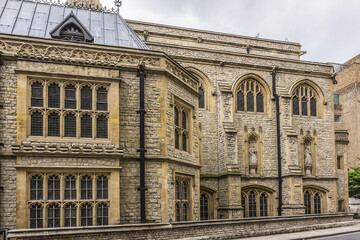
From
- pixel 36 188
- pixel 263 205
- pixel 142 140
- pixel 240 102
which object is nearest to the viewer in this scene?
pixel 36 188

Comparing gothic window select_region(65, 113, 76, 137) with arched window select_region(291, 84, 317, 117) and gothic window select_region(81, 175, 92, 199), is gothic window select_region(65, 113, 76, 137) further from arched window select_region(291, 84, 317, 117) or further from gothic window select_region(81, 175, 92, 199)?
arched window select_region(291, 84, 317, 117)

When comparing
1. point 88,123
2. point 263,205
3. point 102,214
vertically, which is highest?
point 88,123

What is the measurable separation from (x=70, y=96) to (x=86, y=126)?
1.22m

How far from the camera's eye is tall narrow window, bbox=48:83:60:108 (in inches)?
569

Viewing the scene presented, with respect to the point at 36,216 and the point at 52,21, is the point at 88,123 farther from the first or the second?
the point at 52,21

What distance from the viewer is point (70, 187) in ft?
46.2

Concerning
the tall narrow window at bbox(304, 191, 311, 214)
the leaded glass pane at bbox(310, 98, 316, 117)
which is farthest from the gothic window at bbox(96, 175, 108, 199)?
the leaded glass pane at bbox(310, 98, 316, 117)

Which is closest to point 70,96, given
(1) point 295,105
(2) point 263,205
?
(2) point 263,205

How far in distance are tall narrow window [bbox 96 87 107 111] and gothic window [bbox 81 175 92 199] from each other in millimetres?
2567

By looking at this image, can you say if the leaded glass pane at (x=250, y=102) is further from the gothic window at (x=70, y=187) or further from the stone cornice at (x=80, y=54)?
the gothic window at (x=70, y=187)

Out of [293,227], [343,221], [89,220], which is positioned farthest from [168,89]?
[343,221]

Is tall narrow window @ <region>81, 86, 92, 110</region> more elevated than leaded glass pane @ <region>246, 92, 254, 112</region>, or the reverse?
leaded glass pane @ <region>246, 92, 254, 112</region>

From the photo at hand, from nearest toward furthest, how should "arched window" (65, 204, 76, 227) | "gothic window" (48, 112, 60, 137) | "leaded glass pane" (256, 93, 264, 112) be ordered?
"arched window" (65, 204, 76, 227) → "gothic window" (48, 112, 60, 137) → "leaded glass pane" (256, 93, 264, 112)

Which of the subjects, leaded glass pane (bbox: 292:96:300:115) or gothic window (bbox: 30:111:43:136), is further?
leaded glass pane (bbox: 292:96:300:115)
